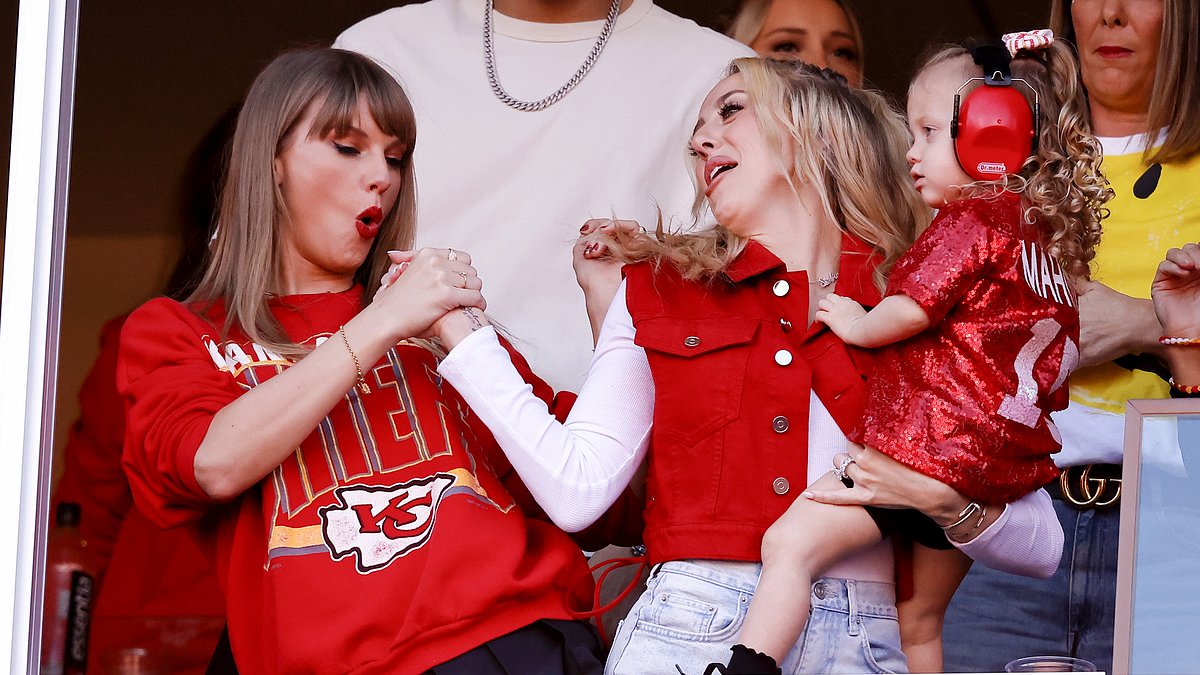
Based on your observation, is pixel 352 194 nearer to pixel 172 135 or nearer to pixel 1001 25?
pixel 172 135

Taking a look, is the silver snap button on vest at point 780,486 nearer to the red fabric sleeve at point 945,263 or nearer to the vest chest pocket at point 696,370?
the vest chest pocket at point 696,370

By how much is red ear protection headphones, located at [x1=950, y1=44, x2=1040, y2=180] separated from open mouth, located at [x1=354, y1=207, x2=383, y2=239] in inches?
42.8

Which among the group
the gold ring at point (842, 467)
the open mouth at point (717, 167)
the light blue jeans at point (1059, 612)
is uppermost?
the open mouth at point (717, 167)

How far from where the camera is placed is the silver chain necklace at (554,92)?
2.89 m

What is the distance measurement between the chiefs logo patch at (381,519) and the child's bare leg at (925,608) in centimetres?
80

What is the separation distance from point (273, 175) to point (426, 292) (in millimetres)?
453

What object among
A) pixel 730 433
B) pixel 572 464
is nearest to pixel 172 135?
pixel 572 464

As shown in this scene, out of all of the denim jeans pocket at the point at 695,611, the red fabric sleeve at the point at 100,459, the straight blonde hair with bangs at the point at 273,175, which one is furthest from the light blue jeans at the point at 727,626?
the red fabric sleeve at the point at 100,459

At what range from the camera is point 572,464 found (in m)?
2.31

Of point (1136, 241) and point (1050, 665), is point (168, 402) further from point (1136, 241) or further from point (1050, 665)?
point (1136, 241)

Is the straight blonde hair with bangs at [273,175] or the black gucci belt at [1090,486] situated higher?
the straight blonde hair with bangs at [273,175]

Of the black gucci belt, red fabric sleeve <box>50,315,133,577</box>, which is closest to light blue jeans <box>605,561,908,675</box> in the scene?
the black gucci belt

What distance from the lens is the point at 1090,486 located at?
2.62 meters

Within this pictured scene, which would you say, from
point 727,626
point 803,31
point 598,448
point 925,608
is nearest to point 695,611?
point 727,626
